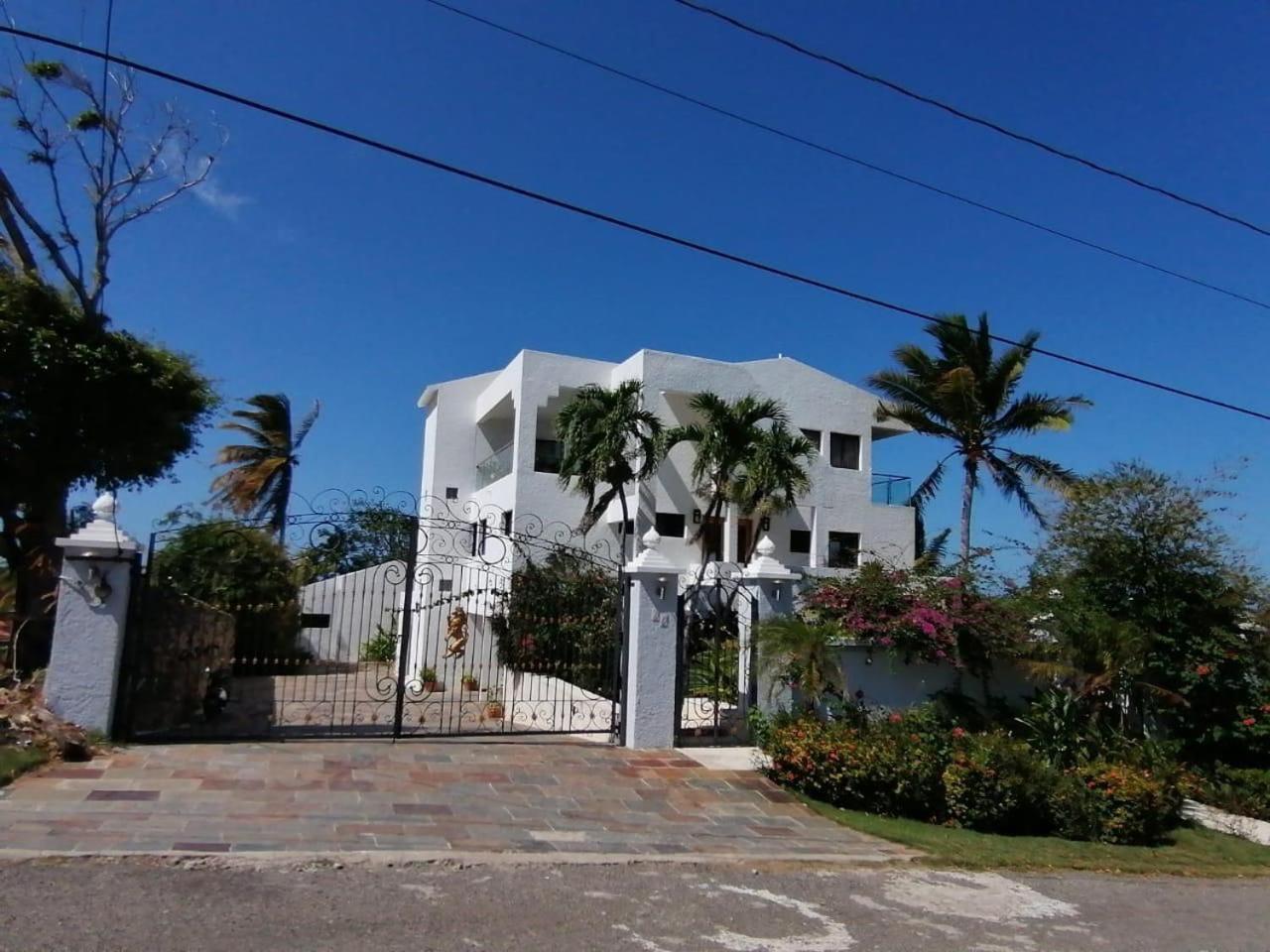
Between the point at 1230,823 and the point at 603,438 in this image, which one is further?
the point at 603,438

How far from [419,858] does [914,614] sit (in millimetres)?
6675

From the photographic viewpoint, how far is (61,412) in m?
14.3

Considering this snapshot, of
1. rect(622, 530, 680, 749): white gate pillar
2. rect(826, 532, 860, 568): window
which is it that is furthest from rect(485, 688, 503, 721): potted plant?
rect(826, 532, 860, 568): window

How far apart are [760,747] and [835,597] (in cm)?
205

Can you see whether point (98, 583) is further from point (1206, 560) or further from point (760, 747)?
point (1206, 560)

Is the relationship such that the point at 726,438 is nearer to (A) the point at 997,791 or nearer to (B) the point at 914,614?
(B) the point at 914,614

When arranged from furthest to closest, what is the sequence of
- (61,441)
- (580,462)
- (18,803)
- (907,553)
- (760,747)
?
(907,553)
(580,462)
(61,441)
(760,747)
(18,803)

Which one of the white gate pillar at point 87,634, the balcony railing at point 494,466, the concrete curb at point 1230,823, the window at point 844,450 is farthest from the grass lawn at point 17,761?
the window at point 844,450

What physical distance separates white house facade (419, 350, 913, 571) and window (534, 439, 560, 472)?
0.03 meters

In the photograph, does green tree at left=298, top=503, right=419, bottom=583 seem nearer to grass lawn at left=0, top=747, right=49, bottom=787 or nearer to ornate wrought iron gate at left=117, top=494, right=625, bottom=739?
ornate wrought iron gate at left=117, top=494, right=625, bottom=739

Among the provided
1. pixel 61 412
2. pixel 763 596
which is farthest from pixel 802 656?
pixel 61 412

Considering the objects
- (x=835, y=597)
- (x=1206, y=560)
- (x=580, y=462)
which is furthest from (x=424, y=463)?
(x=1206, y=560)

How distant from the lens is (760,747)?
34.6 feet

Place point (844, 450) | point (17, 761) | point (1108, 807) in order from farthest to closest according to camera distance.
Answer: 1. point (844, 450)
2. point (1108, 807)
3. point (17, 761)
